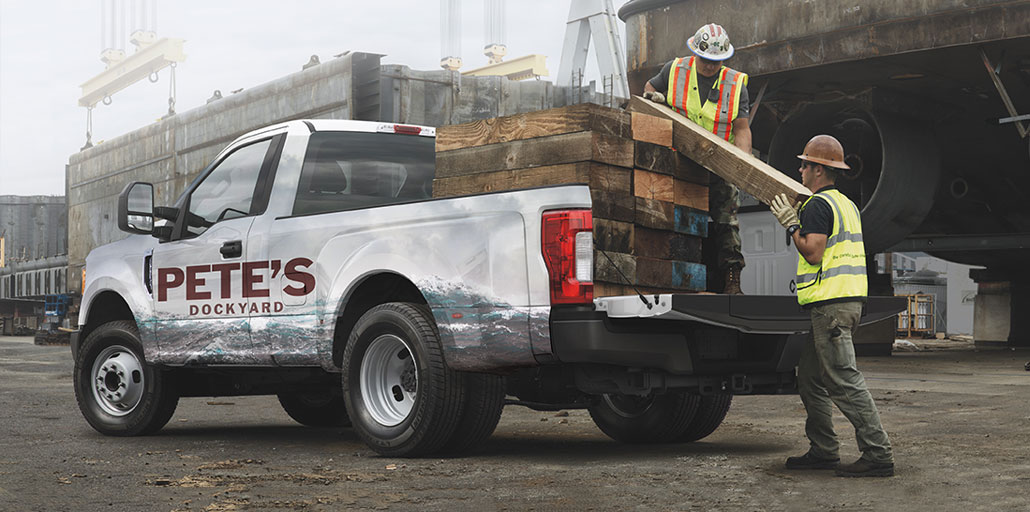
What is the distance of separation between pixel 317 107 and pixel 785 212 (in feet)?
73.4

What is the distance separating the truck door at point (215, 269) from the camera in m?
7.98

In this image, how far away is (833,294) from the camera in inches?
246

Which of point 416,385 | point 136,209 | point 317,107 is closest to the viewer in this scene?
point 416,385

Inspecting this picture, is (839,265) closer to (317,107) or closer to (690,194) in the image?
(690,194)

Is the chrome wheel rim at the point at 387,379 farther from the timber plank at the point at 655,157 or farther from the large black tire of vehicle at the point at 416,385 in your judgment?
the timber plank at the point at 655,157

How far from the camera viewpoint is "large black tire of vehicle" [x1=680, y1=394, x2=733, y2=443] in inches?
315

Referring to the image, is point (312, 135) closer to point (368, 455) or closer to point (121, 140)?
point (368, 455)

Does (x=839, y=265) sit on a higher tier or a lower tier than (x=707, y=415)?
higher

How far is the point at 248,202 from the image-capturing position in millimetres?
8188

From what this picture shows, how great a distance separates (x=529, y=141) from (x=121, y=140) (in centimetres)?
3876

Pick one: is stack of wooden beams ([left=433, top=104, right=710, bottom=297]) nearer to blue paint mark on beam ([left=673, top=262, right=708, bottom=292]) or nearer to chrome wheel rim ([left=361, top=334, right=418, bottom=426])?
blue paint mark on beam ([left=673, top=262, right=708, bottom=292])

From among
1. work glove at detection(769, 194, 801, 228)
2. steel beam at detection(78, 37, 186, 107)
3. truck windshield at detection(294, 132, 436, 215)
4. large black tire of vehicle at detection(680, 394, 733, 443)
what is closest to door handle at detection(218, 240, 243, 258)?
truck windshield at detection(294, 132, 436, 215)

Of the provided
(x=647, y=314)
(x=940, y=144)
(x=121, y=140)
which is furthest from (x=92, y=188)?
(x=647, y=314)

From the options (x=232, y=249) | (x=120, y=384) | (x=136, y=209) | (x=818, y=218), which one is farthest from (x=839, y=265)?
(x=120, y=384)
